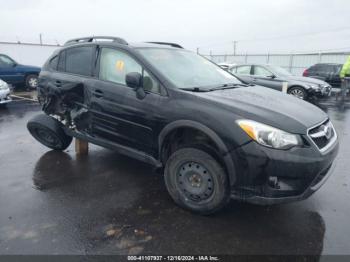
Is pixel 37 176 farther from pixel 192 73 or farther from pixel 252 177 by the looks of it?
pixel 252 177

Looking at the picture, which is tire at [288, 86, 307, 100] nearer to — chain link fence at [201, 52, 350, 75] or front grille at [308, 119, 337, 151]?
front grille at [308, 119, 337, 151]

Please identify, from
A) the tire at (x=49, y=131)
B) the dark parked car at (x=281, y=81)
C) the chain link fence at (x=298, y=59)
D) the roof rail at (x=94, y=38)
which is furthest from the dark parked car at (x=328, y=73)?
the tire at (x=49, y=131)

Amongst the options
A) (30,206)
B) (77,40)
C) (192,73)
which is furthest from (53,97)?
(192,73)

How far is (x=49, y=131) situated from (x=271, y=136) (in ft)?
11.8

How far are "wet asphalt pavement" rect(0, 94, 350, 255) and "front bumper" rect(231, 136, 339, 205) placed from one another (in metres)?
0.42

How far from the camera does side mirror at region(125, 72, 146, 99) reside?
3268 millimetres

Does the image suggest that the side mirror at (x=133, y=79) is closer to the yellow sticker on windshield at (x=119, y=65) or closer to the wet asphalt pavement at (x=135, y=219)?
the yellow sticker on windshield at (x=119, y=65)

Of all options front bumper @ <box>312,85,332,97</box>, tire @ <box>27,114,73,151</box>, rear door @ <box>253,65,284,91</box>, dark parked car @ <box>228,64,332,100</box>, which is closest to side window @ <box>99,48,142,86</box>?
tire @ <box>27,114,73,151</box>

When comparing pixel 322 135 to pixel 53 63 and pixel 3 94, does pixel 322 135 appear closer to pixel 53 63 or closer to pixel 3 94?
pixel 53 63

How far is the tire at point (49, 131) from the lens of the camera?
4.69 meters

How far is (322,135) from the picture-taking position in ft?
9.57

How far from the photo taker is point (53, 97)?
4.58m

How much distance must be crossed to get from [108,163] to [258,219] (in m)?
2.50

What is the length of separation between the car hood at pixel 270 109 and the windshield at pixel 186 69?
376 millimetres
